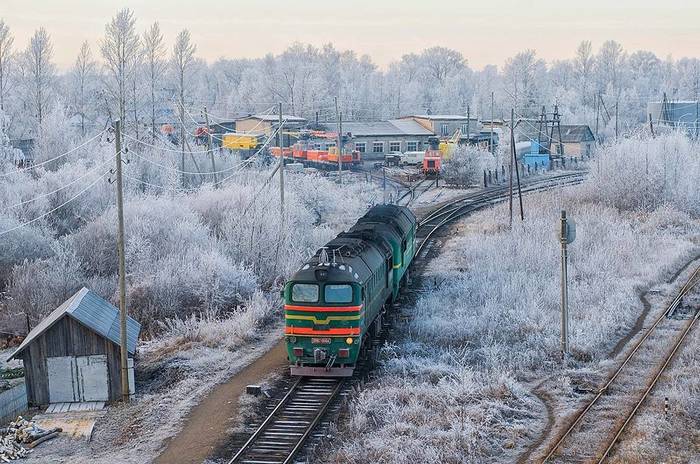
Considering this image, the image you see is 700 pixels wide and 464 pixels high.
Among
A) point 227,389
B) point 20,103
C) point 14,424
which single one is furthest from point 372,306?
point 20,103

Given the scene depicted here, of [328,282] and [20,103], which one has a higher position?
[20,103]

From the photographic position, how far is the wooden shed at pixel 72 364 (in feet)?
66.2

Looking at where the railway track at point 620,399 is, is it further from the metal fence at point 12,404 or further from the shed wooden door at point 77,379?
the metal fence at point 12,404

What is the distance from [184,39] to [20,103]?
2197 cm

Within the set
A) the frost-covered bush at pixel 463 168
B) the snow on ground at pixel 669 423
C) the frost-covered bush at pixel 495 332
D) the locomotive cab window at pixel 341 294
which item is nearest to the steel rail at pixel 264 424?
the frost-covered bush at pixel 495 332

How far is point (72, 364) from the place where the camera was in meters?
20.3

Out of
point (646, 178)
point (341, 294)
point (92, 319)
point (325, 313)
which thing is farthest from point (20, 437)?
point (646, 178)

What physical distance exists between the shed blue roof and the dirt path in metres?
3.09

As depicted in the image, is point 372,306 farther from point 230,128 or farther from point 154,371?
point 230,128

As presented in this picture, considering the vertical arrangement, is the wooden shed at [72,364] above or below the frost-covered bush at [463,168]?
below

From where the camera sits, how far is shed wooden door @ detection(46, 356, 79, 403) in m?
20.2

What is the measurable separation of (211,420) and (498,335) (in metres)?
9.21

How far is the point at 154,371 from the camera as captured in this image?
21766mm

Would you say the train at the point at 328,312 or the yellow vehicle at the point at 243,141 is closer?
the train at the point at 328,312
